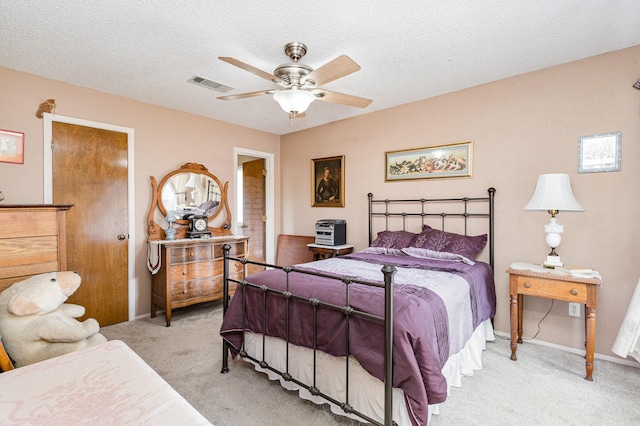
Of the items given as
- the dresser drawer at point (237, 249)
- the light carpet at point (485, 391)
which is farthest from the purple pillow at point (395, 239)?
the dresser drawer at point (237, 249)

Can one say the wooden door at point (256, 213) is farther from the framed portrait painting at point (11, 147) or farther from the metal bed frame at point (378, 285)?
the framed portrait painting at point (11, 147)

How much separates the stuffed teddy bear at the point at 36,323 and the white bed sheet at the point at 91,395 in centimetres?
72

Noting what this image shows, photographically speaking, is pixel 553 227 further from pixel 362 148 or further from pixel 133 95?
pixel 133 95

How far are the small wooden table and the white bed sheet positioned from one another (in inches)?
102

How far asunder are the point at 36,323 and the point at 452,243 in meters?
3.35

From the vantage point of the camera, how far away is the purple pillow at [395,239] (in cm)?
341

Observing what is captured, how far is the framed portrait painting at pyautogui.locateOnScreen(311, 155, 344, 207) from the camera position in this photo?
4.49 m

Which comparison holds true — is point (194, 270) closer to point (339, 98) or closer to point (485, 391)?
point (339, 98)

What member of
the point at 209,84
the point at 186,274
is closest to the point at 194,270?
the point at 186,274

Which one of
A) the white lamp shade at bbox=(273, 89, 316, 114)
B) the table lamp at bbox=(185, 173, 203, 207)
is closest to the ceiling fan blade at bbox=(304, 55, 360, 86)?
the white lamp shade at bbox=(273, 89, 316, 114)

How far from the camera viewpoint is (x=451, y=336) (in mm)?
1905

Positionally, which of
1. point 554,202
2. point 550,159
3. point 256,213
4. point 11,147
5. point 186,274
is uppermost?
point 11,147

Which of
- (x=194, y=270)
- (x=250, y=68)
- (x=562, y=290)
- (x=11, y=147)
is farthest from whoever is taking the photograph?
(x=194, y=270)

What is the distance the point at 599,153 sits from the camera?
2.61m
